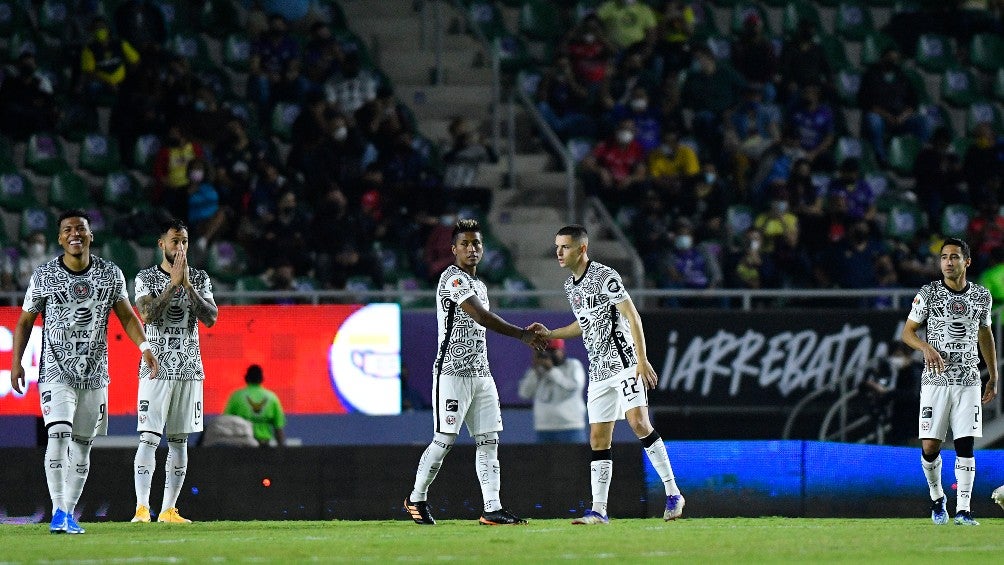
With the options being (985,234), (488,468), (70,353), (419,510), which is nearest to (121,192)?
(70,353)

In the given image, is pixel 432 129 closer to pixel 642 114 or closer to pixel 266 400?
pixel 642 114

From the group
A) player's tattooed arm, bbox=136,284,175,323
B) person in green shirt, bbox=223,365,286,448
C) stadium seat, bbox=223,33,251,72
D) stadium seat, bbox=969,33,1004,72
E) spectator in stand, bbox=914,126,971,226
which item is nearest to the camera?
player's tattooed arm, bbox=136,284,175,323

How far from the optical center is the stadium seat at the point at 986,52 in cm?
2639

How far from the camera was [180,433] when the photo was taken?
42.2 ft

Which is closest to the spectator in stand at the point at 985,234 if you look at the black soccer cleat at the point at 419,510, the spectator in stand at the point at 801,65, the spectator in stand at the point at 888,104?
the spectator in stand at the point at 888,104

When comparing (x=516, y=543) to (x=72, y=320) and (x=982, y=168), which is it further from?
(x=982, y=168)

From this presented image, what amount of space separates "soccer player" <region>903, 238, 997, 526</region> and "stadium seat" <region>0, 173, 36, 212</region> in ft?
37.7

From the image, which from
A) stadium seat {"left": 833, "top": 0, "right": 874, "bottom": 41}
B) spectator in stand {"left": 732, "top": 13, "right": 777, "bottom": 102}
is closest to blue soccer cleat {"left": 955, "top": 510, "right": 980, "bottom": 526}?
spectator in stand {"left": 732, "top": 13, "right": 777, "bottom": 102}

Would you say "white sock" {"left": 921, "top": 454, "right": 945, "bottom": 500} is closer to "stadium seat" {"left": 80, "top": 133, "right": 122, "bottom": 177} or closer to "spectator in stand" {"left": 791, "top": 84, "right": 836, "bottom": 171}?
"spectator in stand" {"left": 791, "top": 84, "right": 836, "bottom": 171}

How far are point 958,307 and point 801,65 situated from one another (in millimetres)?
12170

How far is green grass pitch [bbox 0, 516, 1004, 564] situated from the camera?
986 cm

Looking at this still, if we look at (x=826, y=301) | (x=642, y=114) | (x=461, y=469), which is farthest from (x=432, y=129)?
(x=461, y=469)

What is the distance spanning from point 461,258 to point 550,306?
7.67 metres

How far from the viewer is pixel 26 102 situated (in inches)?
829
